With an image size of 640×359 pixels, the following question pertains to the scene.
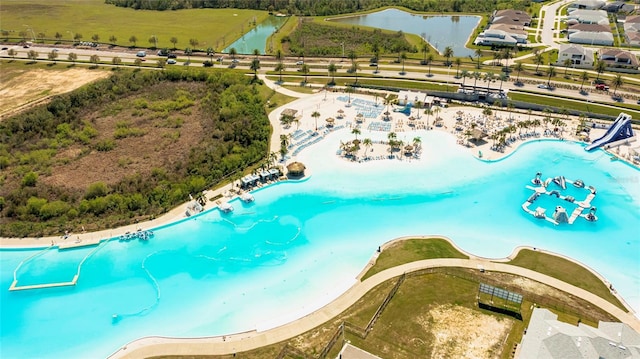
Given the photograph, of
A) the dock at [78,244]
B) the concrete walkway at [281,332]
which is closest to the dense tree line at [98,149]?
the dock at [78,244]

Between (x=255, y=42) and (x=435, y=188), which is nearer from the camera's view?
(x=435, y=188)

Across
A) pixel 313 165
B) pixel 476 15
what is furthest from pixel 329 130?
pixel 476 15

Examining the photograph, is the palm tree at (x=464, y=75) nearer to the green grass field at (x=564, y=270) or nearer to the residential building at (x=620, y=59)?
the residential building at (x=620, y=59)

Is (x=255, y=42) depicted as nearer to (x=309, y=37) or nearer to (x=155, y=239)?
(x=309, y=37)

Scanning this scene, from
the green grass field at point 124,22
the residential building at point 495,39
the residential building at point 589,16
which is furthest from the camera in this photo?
the green grass field at point 124,22

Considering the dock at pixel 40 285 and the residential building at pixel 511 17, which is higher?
the residential building at pixel 511 17
